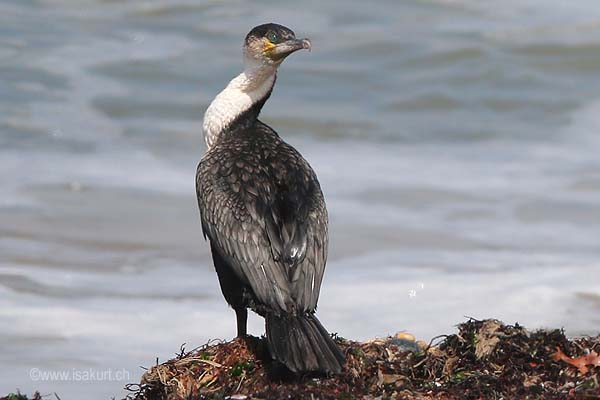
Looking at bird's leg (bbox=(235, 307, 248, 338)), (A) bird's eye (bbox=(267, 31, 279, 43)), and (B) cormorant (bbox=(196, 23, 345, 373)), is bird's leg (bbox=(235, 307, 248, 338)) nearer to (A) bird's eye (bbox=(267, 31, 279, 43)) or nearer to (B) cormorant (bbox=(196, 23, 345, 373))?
(B) cormorant (bbox=(196, 23, 345, 373))

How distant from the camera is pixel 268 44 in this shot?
8281 millimetres

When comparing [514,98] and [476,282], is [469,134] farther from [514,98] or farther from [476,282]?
[476,282]

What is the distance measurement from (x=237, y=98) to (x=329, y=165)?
6.79 meters

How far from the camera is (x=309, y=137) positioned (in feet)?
54.8

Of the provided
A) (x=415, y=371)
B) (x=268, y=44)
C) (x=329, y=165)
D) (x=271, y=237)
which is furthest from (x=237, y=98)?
(x=329, y=165)

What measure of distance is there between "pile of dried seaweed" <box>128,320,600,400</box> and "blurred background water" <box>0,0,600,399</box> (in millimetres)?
1823

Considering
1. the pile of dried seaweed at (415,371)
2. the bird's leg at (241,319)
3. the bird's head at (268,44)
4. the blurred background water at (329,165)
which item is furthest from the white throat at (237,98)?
the pile of dried seaweed at (415,371)

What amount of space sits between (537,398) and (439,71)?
14.8 m

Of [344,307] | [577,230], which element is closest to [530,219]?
[577,230]

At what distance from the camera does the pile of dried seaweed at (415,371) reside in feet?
20.3

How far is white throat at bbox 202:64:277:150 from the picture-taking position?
823cm

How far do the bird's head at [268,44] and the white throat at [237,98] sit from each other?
0.06 metres

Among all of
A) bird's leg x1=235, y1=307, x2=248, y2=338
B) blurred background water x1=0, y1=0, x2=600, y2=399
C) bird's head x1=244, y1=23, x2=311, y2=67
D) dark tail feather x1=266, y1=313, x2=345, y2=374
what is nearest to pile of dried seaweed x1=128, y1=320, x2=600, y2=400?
dark tail feather x1=266, y1=313, x2=345, y2=374

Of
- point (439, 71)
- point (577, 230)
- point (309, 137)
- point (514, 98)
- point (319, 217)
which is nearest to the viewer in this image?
point (319, 217)
